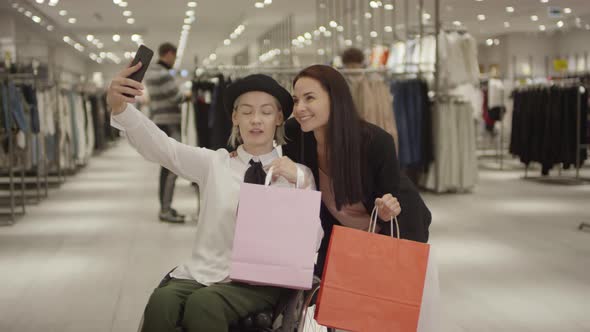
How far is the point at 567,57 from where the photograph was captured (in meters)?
18.6

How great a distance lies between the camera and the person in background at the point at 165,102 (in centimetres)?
709

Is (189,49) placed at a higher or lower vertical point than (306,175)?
higher

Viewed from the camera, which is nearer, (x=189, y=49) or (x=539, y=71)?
(x=539, y=71)

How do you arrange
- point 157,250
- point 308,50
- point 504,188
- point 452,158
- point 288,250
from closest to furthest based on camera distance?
1. point 288,250
2. point 157,250
3. point 452,158
4. point 504,188
5. point 308,50

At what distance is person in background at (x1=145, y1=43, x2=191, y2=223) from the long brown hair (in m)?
4.71

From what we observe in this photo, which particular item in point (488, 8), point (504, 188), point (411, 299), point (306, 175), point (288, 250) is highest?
point (488, 8)

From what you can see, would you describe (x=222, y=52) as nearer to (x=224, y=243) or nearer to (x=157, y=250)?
(x=157, y=250)

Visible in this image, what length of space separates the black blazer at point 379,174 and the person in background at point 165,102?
14.8 ft

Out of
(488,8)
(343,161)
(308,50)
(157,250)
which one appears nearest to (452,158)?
(157,250)

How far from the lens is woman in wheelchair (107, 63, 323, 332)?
213 centimetres

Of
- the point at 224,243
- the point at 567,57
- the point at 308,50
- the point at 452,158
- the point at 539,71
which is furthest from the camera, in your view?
the point at 308,50

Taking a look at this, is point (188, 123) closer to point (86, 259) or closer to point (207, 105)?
point (207, 105)

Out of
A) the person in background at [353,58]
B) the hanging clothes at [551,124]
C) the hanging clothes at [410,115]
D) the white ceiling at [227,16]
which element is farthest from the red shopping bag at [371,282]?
the white ceiling at [227,16]

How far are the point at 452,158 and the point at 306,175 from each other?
269 inches
